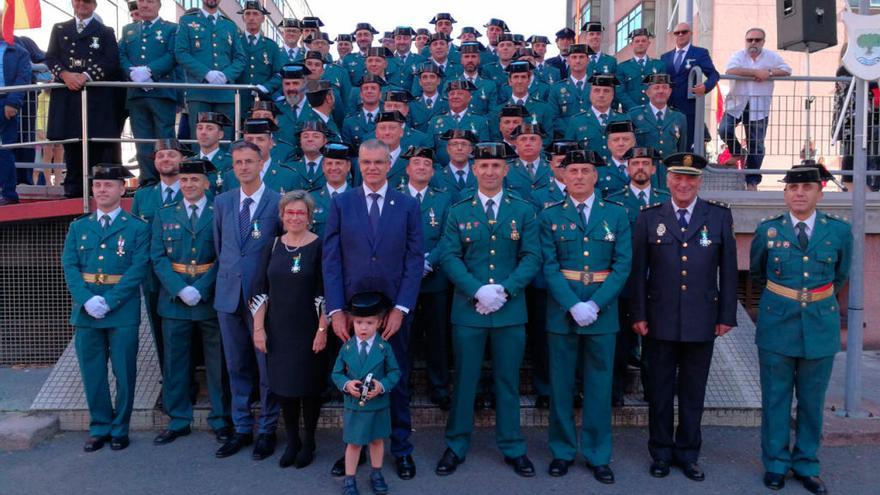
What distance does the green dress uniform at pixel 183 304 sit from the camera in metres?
5.94

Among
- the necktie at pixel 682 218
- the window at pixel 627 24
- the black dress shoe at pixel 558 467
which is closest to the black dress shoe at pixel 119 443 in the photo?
the black dress shoe at pixel 558 467

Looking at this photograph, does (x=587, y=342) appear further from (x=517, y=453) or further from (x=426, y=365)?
(x=426, y=365)

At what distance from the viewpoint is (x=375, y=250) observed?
17.3 ft

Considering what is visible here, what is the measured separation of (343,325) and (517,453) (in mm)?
1485

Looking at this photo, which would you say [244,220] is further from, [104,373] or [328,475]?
[328,475]

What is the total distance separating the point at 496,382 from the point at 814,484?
2106 mm

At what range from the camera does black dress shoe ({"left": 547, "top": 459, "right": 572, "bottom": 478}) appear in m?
5.36

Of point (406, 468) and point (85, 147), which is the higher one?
point (85, 147)

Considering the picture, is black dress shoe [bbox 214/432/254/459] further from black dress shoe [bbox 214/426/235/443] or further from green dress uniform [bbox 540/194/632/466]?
green dress uniform [bbox 540/194/632/466]

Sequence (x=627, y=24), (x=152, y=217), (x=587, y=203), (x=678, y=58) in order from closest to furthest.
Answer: (x=587, y=203)
(x=152, y=217)
(x=678, y=58)
(x=627, y=24)

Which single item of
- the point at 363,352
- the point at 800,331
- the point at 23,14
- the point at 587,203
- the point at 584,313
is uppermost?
the point at 23,14

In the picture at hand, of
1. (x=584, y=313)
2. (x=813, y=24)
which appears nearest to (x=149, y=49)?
(x=584, y=313)

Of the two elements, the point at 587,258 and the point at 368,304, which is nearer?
the point at 368,304

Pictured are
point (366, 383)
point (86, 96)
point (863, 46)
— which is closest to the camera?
point (366, 383)
